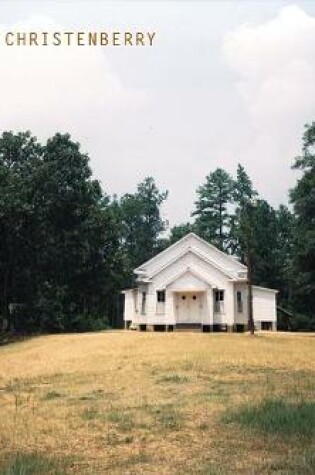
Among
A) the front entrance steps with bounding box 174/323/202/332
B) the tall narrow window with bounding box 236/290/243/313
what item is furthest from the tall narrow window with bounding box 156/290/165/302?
the tall narrow window with bounding box 236/290/243/313

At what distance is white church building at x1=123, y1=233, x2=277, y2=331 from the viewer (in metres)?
49.8

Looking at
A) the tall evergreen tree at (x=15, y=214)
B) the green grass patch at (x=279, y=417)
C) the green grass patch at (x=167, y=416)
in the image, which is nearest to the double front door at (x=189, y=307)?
the tall evergreen tree at (x=15, y=214)

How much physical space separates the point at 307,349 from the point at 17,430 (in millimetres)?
19978

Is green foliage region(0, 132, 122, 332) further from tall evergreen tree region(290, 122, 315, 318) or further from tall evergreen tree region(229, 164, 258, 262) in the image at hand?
tall evergreen tree region(229, 164, 258, 262)

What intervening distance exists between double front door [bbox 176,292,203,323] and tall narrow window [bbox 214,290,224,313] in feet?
3.16

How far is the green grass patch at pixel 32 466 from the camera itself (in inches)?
459

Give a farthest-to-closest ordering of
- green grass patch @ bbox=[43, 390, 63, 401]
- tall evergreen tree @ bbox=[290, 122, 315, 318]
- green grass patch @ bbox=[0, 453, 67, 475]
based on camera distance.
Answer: tall evergreen tree @ bbox=[290, 122, 315, 318] < green grass patch @ bbox=[43, 390, 63, 401] < green grass patch @ bbox=[0, 453, 67, 475]

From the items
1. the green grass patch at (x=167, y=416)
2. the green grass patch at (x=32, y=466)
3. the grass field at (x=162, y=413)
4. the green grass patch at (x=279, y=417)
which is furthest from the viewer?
the green grass patch at (x=167, y=416)

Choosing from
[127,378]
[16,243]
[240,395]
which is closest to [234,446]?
[240,395]

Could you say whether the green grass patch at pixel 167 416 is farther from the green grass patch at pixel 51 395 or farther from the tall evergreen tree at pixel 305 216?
the tall evergreen tree at pixel 305 216

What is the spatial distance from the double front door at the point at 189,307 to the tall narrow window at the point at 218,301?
962mm

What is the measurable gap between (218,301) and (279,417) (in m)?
35.0

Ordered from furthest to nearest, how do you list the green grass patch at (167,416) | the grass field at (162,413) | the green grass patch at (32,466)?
the green grass patch at (167,416) < the grass field at (162,413) < the green grass patch at (32,466)

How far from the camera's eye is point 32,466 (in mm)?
12008
